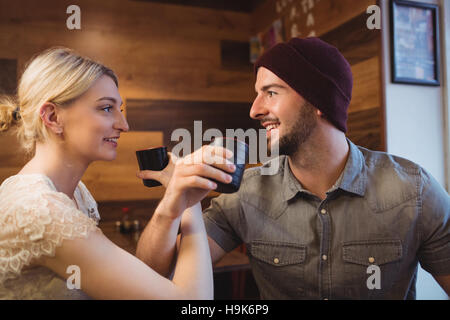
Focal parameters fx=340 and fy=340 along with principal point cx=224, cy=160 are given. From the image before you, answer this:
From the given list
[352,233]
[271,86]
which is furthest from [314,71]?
[352,233]

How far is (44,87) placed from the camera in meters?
0.72

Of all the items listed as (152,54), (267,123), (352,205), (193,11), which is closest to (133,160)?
(152,54)

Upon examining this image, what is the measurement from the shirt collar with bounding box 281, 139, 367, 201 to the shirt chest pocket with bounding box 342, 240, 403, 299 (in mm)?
157

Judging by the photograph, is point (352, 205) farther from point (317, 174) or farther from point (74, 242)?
point (74, 242)

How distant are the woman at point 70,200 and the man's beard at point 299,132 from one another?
0.37 meters

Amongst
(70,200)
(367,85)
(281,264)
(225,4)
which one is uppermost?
(225,4)

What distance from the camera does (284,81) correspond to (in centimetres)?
102

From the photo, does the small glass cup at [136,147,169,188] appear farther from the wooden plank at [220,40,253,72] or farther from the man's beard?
the wooden plank at [220,40,253,72]

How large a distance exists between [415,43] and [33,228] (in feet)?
5.39

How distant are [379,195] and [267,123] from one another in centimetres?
40

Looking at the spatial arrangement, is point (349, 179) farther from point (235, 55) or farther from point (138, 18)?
point (138, 18)

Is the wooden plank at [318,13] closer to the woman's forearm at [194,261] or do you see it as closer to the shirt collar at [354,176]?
the shirt collar at [354,176]

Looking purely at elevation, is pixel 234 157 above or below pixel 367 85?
below

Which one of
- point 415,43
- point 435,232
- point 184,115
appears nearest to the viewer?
point 435,232
